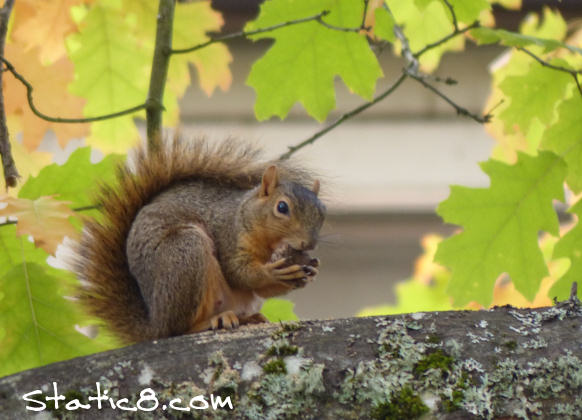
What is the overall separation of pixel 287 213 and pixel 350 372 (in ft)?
1.83

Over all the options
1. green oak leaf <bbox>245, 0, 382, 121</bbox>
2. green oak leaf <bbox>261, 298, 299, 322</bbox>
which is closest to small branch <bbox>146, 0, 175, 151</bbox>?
green oak leaf <bbox>245, 0, 382, 121</bbox>

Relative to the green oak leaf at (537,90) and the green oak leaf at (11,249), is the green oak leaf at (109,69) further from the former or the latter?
the green oak leaf at (537,90)

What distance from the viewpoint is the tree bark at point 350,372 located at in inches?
48.5

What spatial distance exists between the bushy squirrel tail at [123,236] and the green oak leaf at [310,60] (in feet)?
0.77

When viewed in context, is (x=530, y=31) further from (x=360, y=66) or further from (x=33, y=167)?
(x=33, y=167)

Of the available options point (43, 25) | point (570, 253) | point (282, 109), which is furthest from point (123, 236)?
point (570, 253)

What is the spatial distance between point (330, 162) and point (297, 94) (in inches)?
142

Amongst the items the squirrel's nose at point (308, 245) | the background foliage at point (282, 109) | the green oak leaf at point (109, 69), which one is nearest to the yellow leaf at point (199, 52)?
the background foliage at point (282, 109)

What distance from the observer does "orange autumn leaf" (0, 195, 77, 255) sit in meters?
1.35

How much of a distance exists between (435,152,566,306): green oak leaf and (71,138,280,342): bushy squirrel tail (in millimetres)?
562

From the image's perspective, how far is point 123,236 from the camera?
69.4 inches

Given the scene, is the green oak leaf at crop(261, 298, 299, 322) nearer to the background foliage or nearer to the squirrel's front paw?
the background foliage

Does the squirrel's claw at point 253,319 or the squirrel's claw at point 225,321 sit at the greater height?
the squirrel's claw at point 253,319

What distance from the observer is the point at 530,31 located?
8.75ft
